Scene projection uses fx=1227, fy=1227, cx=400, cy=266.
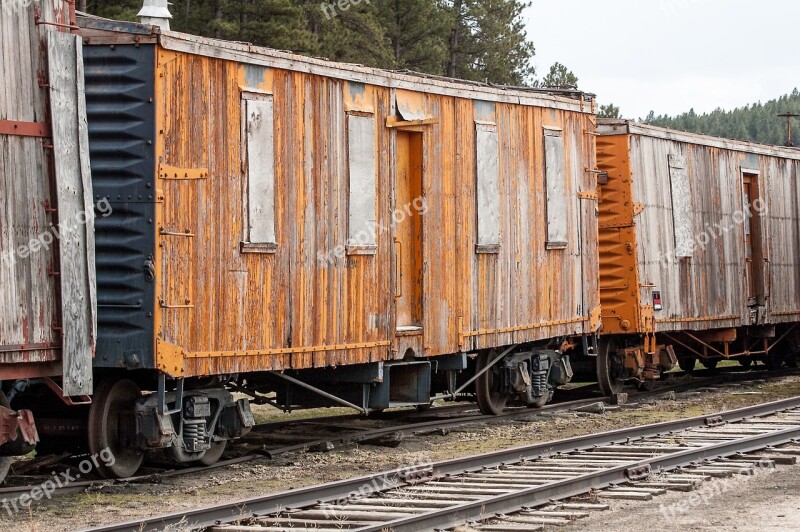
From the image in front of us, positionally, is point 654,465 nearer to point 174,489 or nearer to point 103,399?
point 174,489

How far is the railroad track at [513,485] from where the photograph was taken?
28.3 ft

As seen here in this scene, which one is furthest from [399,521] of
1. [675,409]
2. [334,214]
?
[675,409]

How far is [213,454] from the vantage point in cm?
1198

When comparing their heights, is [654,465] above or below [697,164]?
below

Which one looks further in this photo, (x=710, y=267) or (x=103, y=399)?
(x=710, y=267)

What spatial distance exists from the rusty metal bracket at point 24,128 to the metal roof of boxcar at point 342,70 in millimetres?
1418

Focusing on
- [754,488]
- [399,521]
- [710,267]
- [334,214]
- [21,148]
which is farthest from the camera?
[710,267]

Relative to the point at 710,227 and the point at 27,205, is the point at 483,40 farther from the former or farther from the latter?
the point at 27,205

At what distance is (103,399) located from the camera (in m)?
11.0

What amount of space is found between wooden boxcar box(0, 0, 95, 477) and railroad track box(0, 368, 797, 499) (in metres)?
1.10

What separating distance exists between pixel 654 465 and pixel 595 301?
7.45 metres

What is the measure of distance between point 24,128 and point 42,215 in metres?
0.70

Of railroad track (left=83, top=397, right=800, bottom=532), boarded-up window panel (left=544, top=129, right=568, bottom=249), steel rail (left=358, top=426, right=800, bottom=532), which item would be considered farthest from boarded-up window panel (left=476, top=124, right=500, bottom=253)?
steel rail (left=358, top=426, right=800, bottom=532)

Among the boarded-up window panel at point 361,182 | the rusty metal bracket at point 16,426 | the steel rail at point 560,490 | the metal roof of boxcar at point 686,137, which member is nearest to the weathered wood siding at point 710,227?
the metal roof of boxcar at point 686,137
